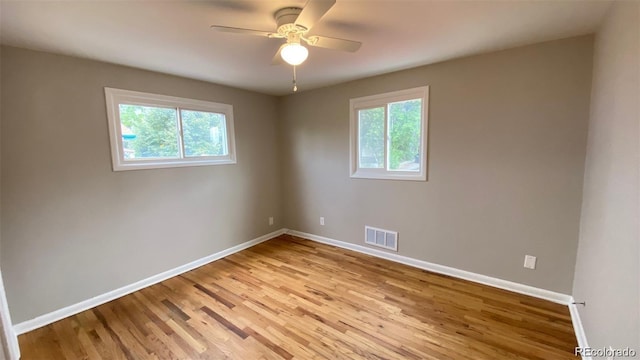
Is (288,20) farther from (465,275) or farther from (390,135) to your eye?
(465,275)

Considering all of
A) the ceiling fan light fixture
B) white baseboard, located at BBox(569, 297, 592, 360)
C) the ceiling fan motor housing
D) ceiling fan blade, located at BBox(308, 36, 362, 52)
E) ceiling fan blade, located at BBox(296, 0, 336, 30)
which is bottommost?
white baseboard, located at BBox(569, 297, 592, 360)

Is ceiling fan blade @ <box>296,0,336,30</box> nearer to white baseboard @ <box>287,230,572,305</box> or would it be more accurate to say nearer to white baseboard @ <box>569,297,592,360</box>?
white baseboard @ <box>569,297,592,360</box>

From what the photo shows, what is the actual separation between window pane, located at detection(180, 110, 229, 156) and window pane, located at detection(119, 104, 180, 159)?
136 millimetres

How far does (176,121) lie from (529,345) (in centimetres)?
390

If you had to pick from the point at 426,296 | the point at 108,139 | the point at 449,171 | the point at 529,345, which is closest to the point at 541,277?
the point at 529,345

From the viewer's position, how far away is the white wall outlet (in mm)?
2350

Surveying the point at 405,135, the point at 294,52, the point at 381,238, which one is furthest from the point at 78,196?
the point at 405,135

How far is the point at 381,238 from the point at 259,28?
2686mm

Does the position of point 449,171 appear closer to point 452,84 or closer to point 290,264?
point 452,84

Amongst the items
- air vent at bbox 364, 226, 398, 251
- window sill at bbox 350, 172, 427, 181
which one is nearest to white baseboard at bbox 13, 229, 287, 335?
air vent at bbox 364, 226, 398, 251

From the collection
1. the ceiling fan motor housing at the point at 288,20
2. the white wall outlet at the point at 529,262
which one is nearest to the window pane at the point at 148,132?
the ceiling fan motor housing at the point at 288,20

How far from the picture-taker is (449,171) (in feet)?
8.93

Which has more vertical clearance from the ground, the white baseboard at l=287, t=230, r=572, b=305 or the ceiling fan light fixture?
the ceiling fan light fixture

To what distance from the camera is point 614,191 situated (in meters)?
1.41
